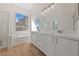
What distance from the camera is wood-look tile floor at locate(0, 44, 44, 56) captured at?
201cm

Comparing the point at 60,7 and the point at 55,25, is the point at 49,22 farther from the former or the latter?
the point at 60,7

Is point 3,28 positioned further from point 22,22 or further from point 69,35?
point 69,35

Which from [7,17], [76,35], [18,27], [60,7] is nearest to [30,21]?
[18,27]

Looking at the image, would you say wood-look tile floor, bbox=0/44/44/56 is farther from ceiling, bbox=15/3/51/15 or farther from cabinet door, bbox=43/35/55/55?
ceiling, bbox=15/3/51/15

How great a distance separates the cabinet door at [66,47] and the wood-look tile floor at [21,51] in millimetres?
264

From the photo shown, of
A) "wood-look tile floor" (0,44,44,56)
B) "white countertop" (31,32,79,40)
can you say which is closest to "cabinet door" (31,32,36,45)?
"wood-look tile floor" (0,44,44,56)

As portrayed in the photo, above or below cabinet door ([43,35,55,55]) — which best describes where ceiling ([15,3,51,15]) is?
above

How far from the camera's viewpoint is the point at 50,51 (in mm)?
2066

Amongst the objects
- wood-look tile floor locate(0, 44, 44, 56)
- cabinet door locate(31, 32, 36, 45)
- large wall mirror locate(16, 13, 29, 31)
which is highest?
large wall mirror locate(16, 13, 29, 31)

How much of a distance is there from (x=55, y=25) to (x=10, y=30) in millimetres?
661

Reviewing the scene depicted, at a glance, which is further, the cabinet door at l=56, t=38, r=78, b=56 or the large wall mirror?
the large wall mirror

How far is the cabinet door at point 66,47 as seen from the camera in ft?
5.95

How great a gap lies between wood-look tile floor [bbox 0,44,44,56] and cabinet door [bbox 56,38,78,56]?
264mm

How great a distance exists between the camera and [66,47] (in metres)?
1.93
